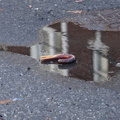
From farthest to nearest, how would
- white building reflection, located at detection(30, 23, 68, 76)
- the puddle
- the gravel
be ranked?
white building reflection, located at detection(30, 23, 68, 76) → the puddle → the gravel

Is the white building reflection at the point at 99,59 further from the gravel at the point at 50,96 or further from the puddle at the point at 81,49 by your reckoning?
the gravel at the point at 50,96

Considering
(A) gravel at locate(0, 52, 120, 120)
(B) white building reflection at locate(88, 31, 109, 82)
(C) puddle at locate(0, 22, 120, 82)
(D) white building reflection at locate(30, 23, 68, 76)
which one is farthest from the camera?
(D) white building reflection at locate(30, 23, 68, 76)

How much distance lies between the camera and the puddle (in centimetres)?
509

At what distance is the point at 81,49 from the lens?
226 inches

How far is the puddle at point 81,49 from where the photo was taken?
200 inches

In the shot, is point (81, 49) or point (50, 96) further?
point (81, 49)

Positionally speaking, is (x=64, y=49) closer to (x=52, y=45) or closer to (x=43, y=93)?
(x=52, y=45)

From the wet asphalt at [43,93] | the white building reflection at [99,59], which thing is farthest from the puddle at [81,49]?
the wet asphalt at [43,93]

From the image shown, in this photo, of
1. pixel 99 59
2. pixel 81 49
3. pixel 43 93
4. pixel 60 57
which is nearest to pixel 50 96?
pixel 43 93

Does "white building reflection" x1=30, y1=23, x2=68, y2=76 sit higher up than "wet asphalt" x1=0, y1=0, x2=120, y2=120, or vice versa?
"white building reflection" x1=30, y1=23, x2=68, y2=76

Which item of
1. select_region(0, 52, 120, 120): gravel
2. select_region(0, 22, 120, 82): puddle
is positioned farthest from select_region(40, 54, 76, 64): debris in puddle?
select_region(0, 52, 120, 120): gravel

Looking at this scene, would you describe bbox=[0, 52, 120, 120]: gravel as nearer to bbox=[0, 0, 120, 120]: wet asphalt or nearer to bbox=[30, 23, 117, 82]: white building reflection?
bbox=[0, 0, 120, 120]: wet asphalt

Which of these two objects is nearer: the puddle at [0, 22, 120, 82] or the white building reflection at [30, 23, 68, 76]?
the puddle at [0, 22, 120, 82]

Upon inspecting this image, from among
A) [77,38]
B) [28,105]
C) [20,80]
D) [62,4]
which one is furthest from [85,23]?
[28,105]
